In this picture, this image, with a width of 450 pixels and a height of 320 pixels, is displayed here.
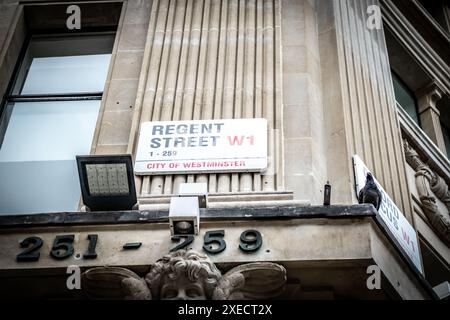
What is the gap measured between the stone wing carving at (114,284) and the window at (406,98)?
37.1 feet

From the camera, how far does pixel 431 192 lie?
53.6 ft

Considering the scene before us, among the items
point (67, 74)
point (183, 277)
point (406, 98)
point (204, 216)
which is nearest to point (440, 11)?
point (406, 98)

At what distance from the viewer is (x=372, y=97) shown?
49.0ft

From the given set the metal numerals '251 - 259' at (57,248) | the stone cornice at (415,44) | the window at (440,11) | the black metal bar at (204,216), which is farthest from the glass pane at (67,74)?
the window at (440,11)

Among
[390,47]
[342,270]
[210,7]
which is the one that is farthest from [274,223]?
[390,47]

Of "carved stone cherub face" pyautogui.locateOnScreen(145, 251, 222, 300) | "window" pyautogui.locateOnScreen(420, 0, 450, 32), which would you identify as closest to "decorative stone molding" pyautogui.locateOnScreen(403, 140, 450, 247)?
"carved stone cherub face" pyautogui.locateOnScreen(145, 251, 222, 300)

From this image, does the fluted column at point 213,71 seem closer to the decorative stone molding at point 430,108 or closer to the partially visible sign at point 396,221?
the partially visible sign at point 396,221

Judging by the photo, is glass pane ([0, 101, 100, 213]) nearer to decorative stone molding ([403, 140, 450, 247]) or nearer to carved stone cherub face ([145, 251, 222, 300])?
carved stone cherub face ([145, 251, 222, 300])

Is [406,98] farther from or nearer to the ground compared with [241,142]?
farther from the ground

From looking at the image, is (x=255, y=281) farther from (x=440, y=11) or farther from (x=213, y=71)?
(x=440, y=11)

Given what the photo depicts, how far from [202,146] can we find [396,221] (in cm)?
307

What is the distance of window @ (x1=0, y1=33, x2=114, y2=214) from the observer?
1410 centimetres

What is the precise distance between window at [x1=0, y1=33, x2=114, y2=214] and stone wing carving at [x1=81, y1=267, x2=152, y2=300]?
320 centimetres

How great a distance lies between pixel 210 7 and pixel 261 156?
4203 millimetres
